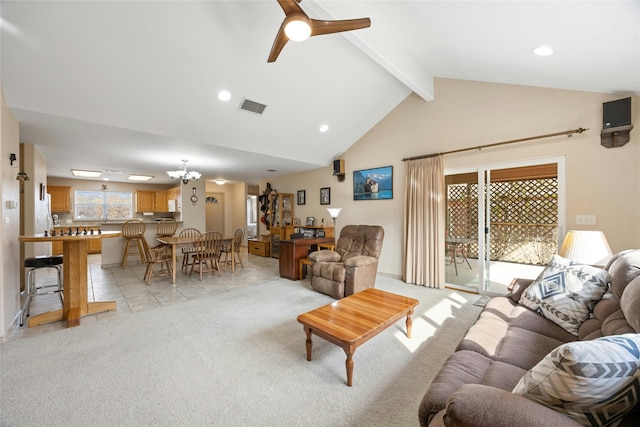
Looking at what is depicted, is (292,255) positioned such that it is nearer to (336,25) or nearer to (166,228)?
(336,25)

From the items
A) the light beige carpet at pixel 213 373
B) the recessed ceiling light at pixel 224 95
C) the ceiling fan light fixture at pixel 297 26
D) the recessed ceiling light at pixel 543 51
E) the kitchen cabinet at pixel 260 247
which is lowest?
the light beige carpet at pixel 213 373

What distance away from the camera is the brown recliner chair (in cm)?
356

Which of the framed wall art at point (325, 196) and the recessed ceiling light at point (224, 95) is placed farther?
the framed wall art at point (325, 196)

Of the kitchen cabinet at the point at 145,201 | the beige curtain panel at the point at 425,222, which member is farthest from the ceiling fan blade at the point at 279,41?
the kitchen cabinet at the point at 145,201

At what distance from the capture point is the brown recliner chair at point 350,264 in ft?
11.7

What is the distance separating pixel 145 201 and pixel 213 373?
8.24 metres

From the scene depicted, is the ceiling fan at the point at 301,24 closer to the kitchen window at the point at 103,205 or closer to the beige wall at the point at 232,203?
the beige wall at the point at 232,203

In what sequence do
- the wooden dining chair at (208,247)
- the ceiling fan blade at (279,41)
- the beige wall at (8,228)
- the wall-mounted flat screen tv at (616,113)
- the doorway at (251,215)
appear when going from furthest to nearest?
the doorway at (251,215), the wooden dining chair at (208,247), the wall-mounted flat screen tv at (616,113), the beige wall at (8,228), the ceiling fan blade at (279,41)

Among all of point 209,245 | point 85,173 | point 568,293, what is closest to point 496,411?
point 568,293

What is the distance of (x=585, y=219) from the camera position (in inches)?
116

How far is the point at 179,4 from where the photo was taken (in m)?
2.33

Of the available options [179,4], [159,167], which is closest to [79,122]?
[179,4]

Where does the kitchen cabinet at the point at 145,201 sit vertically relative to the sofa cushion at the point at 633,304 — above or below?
above

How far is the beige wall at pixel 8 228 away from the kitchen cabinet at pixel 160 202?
5.75 metres
